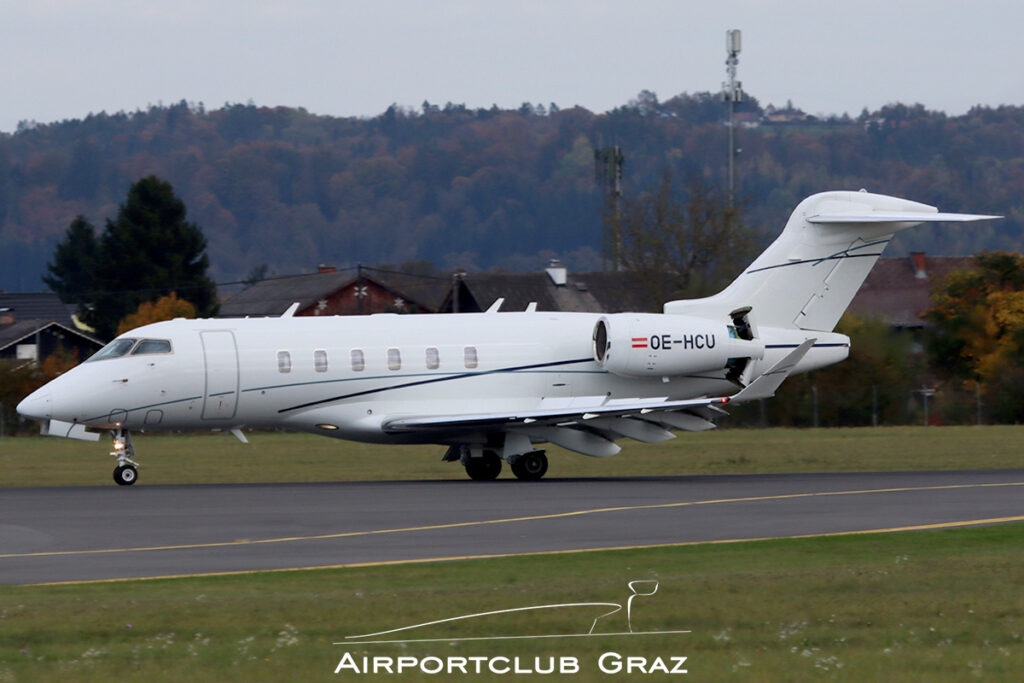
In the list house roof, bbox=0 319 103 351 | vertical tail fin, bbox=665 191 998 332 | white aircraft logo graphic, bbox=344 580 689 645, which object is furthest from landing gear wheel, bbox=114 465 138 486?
house roof, bbox=0 319 103 351

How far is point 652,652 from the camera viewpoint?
34.1 ft

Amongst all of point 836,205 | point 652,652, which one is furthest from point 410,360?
point 652,652

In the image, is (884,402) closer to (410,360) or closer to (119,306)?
(410,360)

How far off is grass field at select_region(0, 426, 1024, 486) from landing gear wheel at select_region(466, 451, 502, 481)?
154 centimetres

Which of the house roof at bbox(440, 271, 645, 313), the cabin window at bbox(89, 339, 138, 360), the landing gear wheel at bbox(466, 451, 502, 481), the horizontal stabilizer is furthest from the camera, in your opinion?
the house roof at bbox(440, 271, 645, 313)

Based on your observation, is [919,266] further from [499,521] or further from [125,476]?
[499,521]

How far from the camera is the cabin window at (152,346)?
26.1 metres

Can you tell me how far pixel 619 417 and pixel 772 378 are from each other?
2.80m

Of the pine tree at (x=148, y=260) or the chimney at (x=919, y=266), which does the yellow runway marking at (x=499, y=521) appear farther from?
the chimney at (x=919, y=266)

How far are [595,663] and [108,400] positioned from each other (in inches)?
681

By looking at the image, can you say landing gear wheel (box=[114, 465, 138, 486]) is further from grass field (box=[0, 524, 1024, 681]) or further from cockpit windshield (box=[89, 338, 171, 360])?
grass field (box=[0, 524, 1024, 681])

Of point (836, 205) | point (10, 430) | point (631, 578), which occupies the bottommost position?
point (10, 430)

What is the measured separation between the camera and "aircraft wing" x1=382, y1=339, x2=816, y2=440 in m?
25.5

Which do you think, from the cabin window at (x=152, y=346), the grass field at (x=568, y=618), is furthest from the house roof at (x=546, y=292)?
the grass field at (x=568, y=618)
